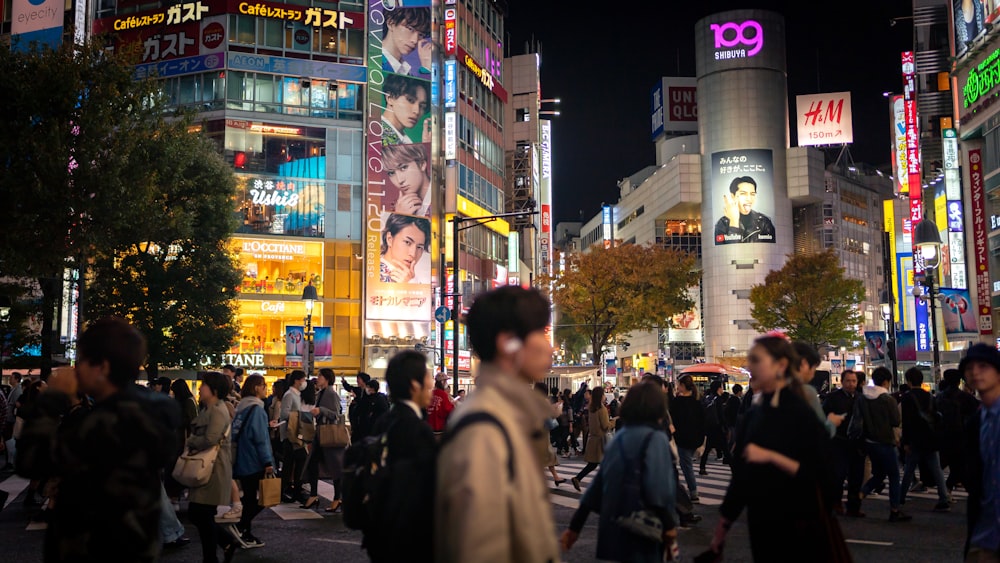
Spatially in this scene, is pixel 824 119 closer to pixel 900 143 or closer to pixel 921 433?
pixel 900 143

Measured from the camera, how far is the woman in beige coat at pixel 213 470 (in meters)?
8.14

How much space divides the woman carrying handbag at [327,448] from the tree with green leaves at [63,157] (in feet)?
33.7

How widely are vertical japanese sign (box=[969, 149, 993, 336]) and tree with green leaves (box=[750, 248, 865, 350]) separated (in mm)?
19496

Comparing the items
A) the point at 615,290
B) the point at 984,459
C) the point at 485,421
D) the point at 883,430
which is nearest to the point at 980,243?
the point at 615,290

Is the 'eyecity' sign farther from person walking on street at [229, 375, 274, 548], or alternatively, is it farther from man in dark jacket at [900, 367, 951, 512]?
person walking on street at [229, 375, 274, 548]

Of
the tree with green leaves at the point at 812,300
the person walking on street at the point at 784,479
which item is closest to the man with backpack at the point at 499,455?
the person walking on street at the point at 784,479

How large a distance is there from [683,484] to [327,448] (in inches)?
297

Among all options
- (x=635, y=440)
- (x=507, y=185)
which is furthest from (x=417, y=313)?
(x=635, y=440)

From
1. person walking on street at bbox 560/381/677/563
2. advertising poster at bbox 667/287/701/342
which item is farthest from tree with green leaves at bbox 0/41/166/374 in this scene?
advertising poster at bbox 667/287/701/342

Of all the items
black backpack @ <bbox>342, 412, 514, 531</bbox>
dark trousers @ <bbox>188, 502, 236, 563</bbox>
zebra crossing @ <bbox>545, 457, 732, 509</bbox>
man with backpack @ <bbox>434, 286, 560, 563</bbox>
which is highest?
man with backpack @ <bbox>434, 286, 560, 563</bbox>

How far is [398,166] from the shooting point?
48.9 m

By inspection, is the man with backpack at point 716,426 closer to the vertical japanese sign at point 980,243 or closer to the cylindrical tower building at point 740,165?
the vertical japanese sign at point 980,243

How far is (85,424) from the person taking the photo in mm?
3908

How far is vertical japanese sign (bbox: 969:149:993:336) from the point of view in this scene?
41281mm
